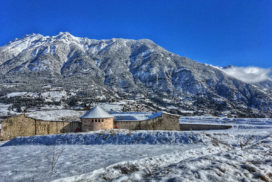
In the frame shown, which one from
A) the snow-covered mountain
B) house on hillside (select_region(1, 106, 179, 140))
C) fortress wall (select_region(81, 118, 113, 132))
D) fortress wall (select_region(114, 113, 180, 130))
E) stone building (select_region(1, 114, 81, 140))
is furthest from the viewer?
the snow-covered mountain

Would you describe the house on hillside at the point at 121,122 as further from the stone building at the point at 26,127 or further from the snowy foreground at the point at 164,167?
the snowy foreground at the point at 164,167

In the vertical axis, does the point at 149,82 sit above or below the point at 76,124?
above

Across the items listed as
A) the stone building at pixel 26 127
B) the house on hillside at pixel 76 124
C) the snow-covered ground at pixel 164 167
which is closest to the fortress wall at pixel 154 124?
the house on hillside at pixel 76 124

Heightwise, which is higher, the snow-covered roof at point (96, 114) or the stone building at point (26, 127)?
the snow-covered roof at point (96, 114)

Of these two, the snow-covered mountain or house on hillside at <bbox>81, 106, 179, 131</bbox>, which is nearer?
house on hillside at <bbox>81, 106, 179, 131</bbox>

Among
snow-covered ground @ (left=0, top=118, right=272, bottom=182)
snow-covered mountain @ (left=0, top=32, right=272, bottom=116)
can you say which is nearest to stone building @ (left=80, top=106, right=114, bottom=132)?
snow-covered ground @ (left=0, top=118, right=272, bottom=182)

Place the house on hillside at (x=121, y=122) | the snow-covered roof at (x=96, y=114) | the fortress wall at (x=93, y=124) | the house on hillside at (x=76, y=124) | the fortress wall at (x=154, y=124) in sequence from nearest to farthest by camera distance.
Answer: the house on hillside at (x=76, y=124), the fortress wall at (x=93, y=124), the house on hillside at (x=121, y=122), the snow-covered roof at (x=96, y=114), the fortress wall at (x=154, y=124)

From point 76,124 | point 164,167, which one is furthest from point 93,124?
point 164,167

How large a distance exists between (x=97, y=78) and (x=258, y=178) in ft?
570

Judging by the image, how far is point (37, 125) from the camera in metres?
20.5

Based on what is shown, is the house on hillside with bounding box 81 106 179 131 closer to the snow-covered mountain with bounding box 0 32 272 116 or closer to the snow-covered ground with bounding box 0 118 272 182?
the snow-covered ground with bounding box 0 118 272 182

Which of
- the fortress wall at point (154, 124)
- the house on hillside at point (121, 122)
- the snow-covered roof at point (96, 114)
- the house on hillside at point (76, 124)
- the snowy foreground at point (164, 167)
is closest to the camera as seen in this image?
the snowy foreground at point (164, 167)

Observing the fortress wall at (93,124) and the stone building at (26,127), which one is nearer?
the stone building at (26,127)

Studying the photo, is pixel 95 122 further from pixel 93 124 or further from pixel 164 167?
pixel 164 167
